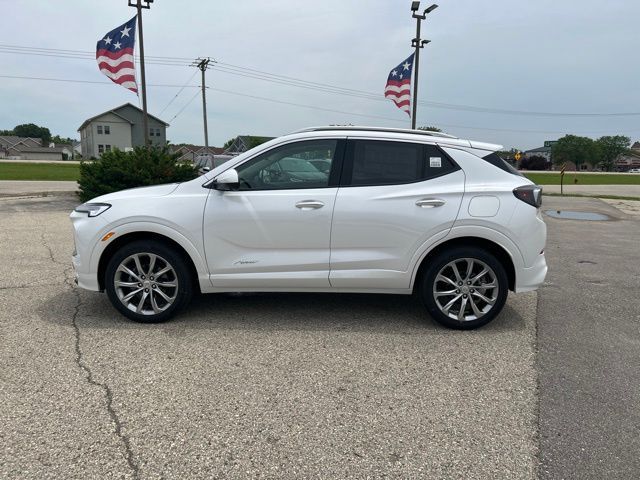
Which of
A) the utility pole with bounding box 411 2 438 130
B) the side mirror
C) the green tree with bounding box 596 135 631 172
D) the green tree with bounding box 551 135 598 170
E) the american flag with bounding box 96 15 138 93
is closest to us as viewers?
the side mirror

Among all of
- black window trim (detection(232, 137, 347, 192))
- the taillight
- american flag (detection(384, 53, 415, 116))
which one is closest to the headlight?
black window trim (detection(232, 137, 347, 192))

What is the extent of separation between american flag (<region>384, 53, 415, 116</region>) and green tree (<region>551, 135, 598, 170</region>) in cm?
13003

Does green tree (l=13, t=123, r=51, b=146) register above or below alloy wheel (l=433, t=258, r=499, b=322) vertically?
above

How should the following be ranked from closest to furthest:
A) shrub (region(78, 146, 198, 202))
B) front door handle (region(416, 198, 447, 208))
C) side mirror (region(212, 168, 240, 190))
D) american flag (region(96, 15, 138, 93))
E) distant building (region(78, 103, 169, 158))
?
1. side mirror (region(212, 168, 240, 190))
2. front door handle (region(416, 198, 447, 208))
3. shrub (region(78, 146, 198, 202))
4. american flag (region(96, 15, 138, 93))
5. distant building (region(78, 103, 169, 158))

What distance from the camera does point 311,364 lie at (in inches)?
144

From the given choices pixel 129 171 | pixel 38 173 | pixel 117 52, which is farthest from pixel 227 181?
pixel 38 173

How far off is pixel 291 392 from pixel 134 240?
214 cm

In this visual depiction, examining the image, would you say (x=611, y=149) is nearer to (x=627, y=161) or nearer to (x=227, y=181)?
(x=627, y=161)

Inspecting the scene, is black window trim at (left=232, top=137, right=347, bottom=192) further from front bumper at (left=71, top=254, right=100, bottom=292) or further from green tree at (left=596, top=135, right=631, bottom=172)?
green tree at (left=596, top=135, right=631, bottom=172)

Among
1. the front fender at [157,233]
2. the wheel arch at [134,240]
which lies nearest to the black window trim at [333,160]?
the front fender at [157,233]

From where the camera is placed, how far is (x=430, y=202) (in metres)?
4.21

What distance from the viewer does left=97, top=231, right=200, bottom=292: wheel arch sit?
172 inches

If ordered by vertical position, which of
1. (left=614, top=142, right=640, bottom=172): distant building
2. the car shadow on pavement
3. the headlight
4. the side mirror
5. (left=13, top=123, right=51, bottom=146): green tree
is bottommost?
the car shadow on pavement

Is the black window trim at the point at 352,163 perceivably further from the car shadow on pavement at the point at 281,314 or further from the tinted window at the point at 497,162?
the car shadow on pavement at the point at 281,314
